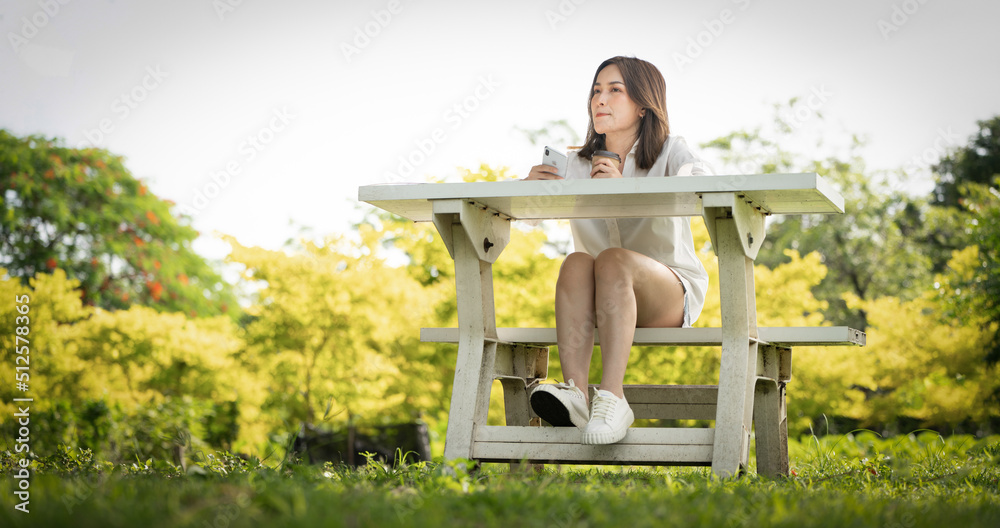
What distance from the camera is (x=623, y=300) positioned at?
247 cm

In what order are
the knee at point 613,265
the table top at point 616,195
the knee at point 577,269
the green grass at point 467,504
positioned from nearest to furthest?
the green grass at point 467,504 < the table top at point 616,195 < the knee at point 613,265 < the knee at point 577,269

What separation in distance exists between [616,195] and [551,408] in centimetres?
69

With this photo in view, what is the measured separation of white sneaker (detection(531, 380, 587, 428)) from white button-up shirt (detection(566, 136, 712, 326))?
0.57 meters

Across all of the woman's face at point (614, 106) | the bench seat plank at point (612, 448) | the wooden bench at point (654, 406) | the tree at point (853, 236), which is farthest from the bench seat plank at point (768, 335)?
the tree at point (853, 236)

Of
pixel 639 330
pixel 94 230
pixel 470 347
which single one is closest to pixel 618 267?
pixel 639 330

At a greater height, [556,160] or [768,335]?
[556,160]

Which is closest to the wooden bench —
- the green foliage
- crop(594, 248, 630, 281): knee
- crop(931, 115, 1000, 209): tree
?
crop(594, 248, 630, 281): knee

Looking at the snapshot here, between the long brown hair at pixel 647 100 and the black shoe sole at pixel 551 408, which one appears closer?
the black shoe sole at pixel 551 408

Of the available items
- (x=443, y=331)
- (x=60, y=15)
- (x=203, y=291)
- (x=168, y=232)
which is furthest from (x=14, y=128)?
(x=443, y=331)

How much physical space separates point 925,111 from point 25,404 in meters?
14.5

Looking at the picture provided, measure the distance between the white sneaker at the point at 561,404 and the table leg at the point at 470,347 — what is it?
23cm

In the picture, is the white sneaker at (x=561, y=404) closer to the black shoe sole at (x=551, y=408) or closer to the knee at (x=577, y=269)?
the black shoe sole at (x=551, y=408)

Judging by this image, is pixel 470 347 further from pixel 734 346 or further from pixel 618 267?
pixel 734 346

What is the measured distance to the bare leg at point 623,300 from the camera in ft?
7.95
